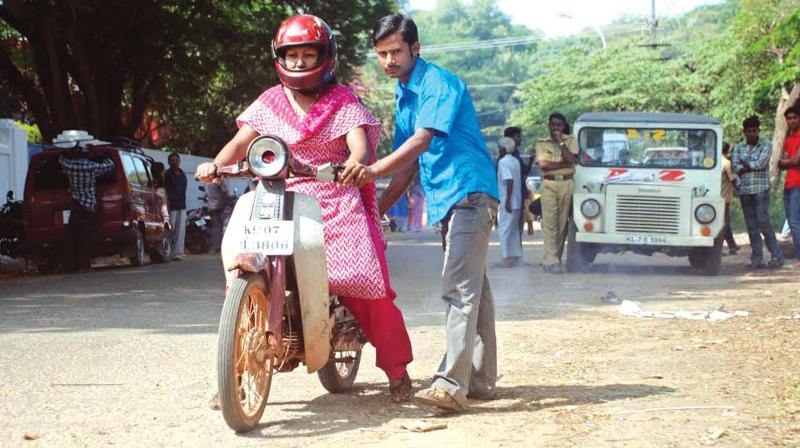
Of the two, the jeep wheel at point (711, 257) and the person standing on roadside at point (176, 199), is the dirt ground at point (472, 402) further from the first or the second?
the person standing on roadside at point (176, 199)

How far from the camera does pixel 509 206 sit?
1631 cm

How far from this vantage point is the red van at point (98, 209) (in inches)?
655

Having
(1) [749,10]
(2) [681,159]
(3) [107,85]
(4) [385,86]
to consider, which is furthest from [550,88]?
(2) [681,159]

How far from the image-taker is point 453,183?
5785 mm

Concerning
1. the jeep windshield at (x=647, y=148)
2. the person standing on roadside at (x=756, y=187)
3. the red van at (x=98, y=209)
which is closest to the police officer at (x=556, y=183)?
the jeep windshield at (x=647, y=148)

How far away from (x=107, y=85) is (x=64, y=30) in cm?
235

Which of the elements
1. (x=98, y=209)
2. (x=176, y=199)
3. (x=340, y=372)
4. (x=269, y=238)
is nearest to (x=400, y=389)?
(x=340, y=372)

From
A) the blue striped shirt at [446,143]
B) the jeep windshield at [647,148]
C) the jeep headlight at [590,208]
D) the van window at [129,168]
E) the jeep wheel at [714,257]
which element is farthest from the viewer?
the van window at [129,168]

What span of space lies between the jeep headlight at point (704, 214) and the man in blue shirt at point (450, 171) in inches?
372

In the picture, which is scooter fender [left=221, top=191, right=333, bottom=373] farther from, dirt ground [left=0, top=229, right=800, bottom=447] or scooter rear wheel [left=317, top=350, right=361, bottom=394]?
scooter rear wheel [left=317, top=350, right=361, bottom=394]

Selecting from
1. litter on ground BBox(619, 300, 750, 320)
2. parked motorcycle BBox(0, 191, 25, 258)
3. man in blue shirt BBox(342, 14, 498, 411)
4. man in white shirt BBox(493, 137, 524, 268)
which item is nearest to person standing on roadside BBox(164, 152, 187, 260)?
parked motorcycle BBox(0, 191, 25, 258)

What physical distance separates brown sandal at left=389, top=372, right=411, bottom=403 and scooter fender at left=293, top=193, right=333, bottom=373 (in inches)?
21.2

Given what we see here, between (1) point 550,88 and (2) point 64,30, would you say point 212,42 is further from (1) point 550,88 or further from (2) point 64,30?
(1) point 550,88

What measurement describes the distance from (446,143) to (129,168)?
1259cm
